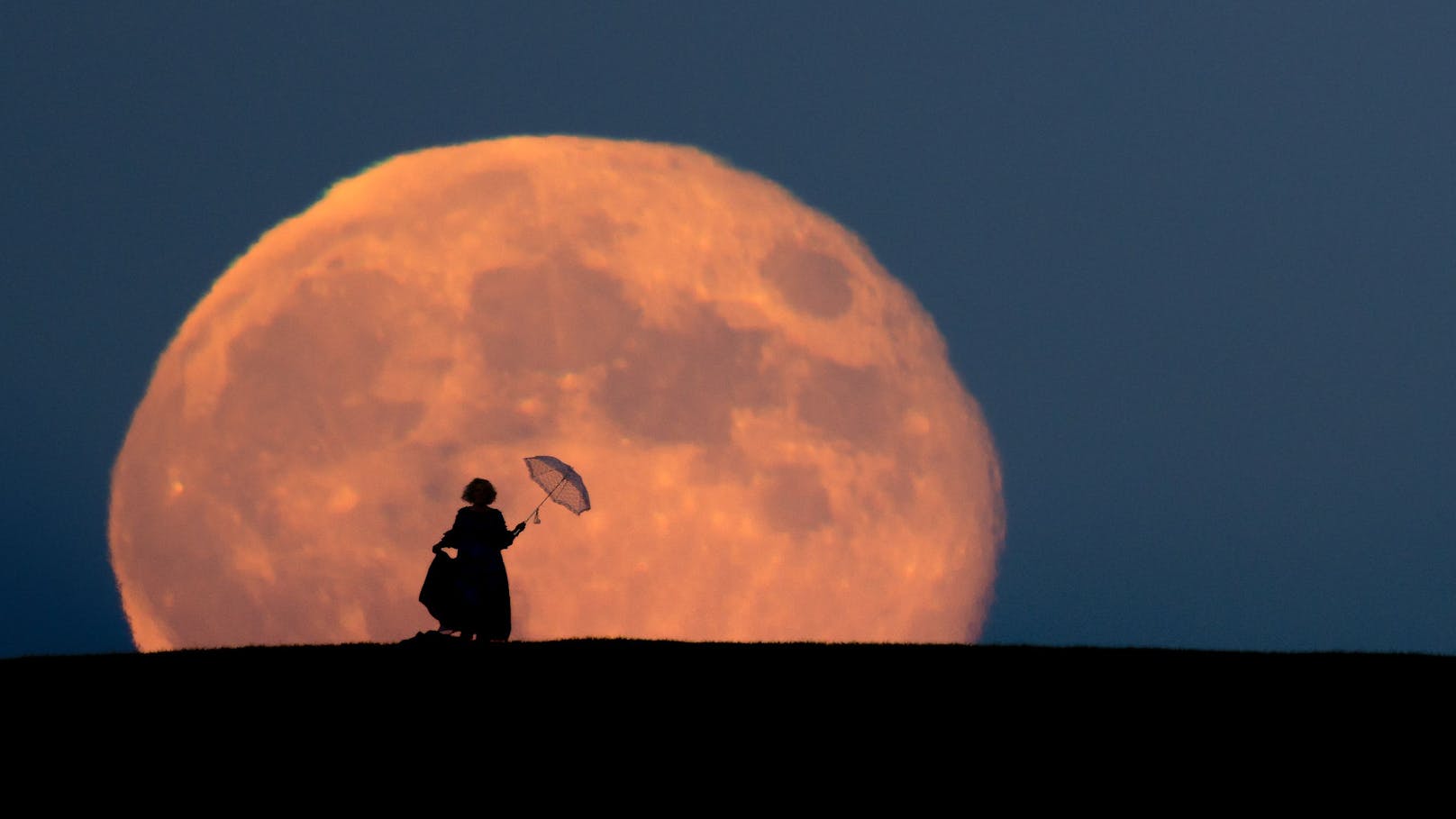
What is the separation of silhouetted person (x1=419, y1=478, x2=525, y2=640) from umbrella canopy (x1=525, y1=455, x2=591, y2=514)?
1.92 feet

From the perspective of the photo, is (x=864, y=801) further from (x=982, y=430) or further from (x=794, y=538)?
(x=982, y=430)

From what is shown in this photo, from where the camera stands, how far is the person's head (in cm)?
1573

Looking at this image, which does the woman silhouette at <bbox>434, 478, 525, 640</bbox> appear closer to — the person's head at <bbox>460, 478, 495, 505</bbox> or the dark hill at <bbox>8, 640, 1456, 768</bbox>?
the person's head at <bbox>460, 478, 495, 505</bbox>

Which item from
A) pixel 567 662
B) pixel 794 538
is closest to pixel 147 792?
pixel 567 662

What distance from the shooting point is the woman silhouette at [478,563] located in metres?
15.8

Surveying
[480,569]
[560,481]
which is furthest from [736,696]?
[560,481]

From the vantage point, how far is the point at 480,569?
15.8 metres

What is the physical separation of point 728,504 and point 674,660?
1405cm

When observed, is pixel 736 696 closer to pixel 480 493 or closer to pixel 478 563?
pixel 478 563

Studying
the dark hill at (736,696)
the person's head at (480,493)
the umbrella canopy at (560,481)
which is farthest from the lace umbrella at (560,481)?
the dark hill at (736,696)

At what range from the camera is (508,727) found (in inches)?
425

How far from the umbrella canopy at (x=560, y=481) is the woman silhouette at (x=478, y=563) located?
1.92 ft

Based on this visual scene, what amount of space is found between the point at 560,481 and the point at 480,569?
1.30 meters

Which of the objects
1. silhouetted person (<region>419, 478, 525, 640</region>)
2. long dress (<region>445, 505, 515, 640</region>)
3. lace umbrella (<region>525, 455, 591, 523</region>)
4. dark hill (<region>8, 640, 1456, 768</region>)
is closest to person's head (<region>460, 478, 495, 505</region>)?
silhouetted person (<region>419, 478, 525, 640</region>)
